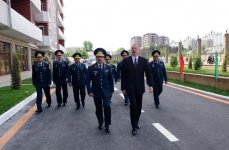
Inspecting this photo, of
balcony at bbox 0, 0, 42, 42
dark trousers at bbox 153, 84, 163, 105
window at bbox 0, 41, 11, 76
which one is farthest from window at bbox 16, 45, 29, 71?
dark trousers at bbox 153, 84, 163, 105

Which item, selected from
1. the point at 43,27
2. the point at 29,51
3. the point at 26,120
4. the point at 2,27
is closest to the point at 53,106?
the point at 26,120

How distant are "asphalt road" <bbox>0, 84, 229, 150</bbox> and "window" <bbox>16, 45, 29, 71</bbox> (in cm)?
1689

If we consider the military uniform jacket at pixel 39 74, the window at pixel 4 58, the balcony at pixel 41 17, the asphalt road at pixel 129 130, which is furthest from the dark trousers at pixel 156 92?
the balcony at pixel 41 17

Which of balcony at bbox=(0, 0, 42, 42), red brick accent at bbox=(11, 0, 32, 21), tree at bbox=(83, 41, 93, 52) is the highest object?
tree at bbox=(83, 41, 93, 52)

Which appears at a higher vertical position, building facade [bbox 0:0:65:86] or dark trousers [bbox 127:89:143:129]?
building facade [bbox 0:0:65:86]

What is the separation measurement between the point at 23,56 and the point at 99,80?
21.4 meters

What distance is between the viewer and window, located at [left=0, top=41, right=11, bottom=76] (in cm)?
1767

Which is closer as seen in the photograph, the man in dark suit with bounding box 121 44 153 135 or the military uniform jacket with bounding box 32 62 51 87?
the man in dark suit with bounding box 121 44 153 135

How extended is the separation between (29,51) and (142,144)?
25194 millimetres

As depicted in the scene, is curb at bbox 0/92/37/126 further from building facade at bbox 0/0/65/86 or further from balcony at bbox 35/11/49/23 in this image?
balcony at bbox 35/11/49/23

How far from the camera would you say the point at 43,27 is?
107 ft

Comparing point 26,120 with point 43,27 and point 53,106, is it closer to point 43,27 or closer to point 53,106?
point 53,106

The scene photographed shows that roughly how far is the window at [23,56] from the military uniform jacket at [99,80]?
18.8 m

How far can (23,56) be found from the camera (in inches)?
976
